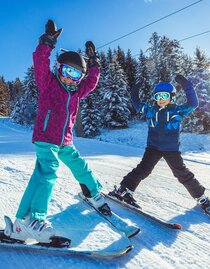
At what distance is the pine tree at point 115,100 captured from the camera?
31.7 meters

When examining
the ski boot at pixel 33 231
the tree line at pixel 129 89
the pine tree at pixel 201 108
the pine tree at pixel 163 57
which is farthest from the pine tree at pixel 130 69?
the ski boot at pixel 33 231

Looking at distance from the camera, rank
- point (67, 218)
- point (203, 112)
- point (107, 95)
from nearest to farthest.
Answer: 1. point (67, 218)
2. point (203, 112)
3. point (107, 95)

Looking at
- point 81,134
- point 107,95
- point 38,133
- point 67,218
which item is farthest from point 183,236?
point 107,95

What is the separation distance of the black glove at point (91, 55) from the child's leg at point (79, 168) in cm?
100

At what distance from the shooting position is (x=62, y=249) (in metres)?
2.11

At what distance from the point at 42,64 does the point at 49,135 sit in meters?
0.63

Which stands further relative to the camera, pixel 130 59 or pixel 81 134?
pixel 130 59

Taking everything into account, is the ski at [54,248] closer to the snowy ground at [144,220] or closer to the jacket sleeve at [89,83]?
the snowy ground at [144,220]

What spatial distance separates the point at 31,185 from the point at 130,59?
46.6 meters

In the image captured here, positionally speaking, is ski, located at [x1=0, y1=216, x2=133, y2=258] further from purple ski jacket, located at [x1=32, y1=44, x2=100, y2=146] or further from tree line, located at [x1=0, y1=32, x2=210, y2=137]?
tree line, located at [x1=0, y1=32, x2=210, y2=137]

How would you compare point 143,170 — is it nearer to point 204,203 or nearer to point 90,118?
point 204,203

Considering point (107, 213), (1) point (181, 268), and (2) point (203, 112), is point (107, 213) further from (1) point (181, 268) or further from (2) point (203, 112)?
(2) point (203, 112)

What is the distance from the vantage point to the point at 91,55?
3.21 meters

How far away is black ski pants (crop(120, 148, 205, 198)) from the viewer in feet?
10.9
